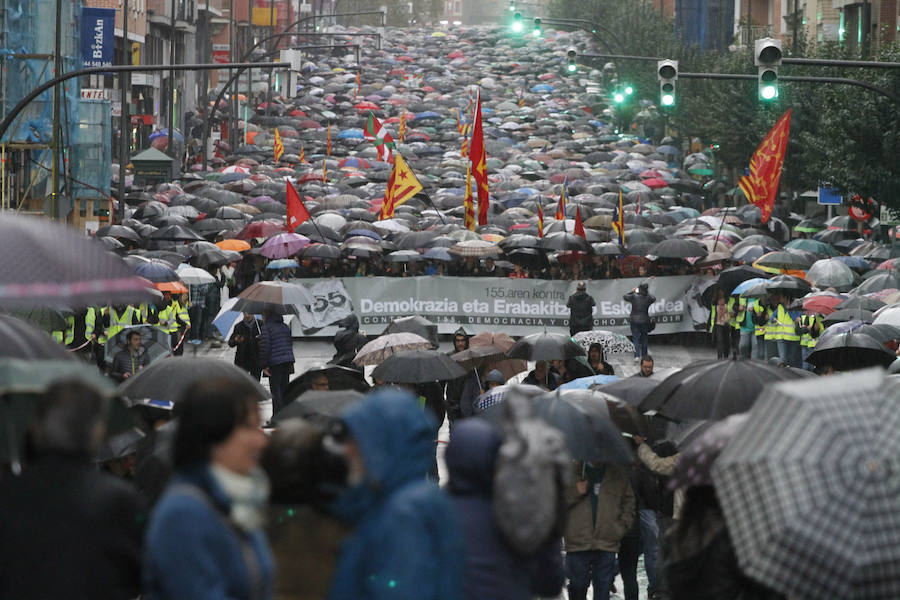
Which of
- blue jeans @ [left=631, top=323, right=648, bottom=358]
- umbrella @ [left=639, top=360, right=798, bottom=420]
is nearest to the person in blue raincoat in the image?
umbrella @ [left=639, top=360, right=798, bottom=420]

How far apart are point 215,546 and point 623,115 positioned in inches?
2817

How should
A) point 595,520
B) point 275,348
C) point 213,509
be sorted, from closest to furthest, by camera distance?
point 213,509, point 595,520, point 275,348

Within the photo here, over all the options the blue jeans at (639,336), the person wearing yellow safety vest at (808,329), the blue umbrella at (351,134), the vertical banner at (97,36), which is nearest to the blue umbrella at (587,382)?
the person wearing yellow safety vest at (808,329)

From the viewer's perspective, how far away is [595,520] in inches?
398

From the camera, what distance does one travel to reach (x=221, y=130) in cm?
7431

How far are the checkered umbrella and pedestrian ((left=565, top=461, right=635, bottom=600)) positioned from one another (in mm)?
4448

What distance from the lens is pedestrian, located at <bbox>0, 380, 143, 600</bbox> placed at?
5.11m

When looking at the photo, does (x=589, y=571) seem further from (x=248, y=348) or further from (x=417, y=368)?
(x=248, y=348)

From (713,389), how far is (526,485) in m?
4.49

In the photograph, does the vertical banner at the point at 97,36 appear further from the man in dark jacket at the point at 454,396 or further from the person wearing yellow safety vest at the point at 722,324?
the man in dark jacket at the point at 454,396

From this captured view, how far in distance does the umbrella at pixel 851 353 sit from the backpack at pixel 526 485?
32.8 ft

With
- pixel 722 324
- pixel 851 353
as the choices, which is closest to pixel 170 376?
pixel 851 353

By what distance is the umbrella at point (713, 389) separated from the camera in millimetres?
9641

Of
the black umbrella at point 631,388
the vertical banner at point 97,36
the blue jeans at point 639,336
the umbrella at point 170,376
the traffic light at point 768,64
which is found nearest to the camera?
the umbrella at point 170,376
